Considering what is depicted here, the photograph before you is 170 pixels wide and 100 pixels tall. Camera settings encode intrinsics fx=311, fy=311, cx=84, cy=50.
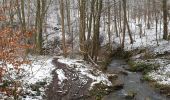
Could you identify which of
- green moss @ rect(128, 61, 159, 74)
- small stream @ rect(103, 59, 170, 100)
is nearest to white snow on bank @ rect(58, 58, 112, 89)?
small stream @ rect(103, 59, 170, 100)

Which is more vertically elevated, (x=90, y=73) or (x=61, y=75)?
(x=61, y=75)

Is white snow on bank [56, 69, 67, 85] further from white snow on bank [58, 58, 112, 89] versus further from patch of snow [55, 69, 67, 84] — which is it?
white snow on bank [58, 58, 112, 89]

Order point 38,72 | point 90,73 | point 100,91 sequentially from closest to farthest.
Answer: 1. point 100,91
2. point 38,72
3. point 90,73

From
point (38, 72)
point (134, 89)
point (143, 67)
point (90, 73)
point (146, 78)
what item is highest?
point (38, 72)

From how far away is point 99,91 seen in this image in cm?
1848

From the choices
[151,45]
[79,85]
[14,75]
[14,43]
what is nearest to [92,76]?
[79,85]

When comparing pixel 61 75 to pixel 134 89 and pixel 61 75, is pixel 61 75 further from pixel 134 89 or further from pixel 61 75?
pixel 134 89

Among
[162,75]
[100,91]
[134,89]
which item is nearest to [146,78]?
[162,75]

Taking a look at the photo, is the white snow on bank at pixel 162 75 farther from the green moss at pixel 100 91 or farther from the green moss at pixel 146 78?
the green moss at pixel 100 91

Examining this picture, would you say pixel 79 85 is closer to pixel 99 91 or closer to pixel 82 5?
pixel 99 91

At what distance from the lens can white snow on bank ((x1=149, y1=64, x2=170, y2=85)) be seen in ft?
71.2

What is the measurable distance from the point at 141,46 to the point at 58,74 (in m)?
17.7

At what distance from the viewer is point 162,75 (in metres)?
23.1

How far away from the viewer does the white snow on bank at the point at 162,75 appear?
854 inches
